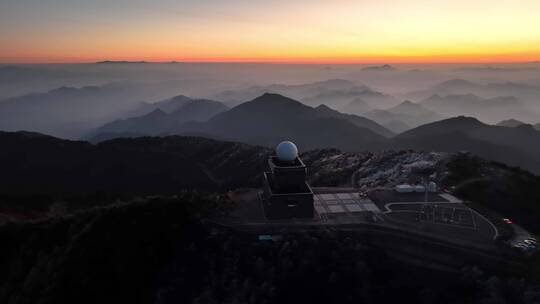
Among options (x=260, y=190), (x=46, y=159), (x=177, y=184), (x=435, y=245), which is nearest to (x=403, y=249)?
(x=435, y=245)

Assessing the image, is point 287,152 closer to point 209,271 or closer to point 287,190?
point 287,190

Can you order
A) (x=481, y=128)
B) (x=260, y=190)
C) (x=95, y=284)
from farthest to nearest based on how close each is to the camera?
(x=481, y=128) → (x=260, y=190) → (x=95, y=284)

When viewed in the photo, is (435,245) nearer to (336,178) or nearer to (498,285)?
(498,285)

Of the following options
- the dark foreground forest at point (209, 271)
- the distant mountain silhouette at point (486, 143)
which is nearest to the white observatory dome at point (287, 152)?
the dark foreground forest at point (209, 271)

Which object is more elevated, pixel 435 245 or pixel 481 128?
pixel 435 245

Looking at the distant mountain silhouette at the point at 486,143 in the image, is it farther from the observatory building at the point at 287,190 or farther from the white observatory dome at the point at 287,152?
the observatory building at the point at 287,190

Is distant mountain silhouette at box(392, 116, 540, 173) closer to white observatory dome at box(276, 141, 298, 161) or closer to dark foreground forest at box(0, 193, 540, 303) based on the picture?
white observatory dome at box(276, 141, 298, 161)

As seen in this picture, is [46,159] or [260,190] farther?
[46,159]

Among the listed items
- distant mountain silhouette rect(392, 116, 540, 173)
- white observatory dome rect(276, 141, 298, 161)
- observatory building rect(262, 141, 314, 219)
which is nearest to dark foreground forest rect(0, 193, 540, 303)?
observatory building rect(262, 141, 314, 219)
